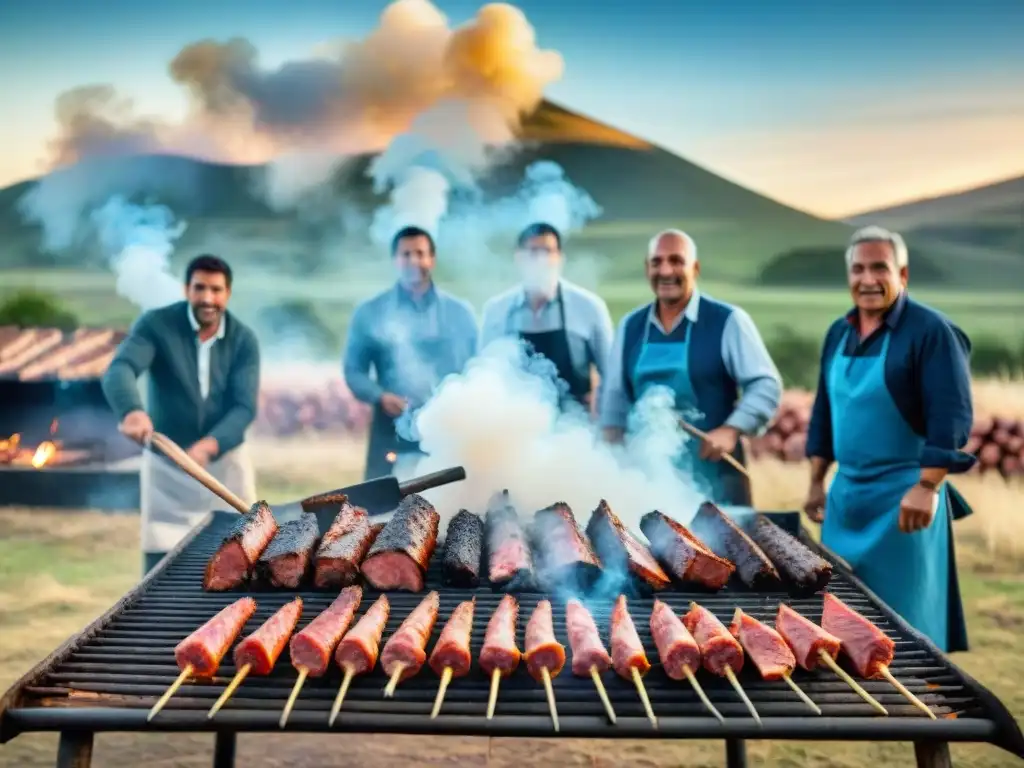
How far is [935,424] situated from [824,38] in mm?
8130

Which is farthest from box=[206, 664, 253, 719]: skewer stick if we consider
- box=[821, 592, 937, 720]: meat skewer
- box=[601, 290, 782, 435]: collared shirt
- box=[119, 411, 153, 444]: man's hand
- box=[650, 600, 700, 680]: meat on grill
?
box=[601, 290, 782, 435]: collared shirt

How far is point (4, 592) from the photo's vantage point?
21.7 ft

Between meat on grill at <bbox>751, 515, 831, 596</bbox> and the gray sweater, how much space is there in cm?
332

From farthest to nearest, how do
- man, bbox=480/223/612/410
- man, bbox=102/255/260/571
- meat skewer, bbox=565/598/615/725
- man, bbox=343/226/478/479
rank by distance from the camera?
man, bbox=343/226/478/479, man, bbox=480/223/612/410, man, bbox=102/255/260/571, meat skewer, bbox=565/598/615/725

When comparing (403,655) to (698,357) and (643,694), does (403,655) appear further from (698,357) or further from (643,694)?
(698,357)

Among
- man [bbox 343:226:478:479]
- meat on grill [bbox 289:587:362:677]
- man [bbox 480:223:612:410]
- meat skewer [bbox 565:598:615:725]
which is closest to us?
meat skewer [bbox 565:598:615:725]

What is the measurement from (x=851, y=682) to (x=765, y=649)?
25cm

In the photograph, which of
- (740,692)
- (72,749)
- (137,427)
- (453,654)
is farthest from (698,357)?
(72,749)

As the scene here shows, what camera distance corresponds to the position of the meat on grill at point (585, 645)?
234 cm

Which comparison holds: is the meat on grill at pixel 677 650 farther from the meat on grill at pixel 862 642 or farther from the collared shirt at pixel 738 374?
the collared shirt at pixel 738 374

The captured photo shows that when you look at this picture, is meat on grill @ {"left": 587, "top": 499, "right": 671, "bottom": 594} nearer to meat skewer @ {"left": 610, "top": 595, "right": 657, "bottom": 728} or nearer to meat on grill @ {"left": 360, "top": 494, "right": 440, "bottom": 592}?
meat skewer @ {"left": 610, "top": 595, "right": 657, "bottom": 728}

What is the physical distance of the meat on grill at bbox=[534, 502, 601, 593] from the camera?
305 centimetres

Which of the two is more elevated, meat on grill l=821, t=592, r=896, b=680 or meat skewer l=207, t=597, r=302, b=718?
meat on grill l=821, t=592, r=896, b=680

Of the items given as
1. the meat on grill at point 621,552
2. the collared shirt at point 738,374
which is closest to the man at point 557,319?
the collared shirt at point 738,374
